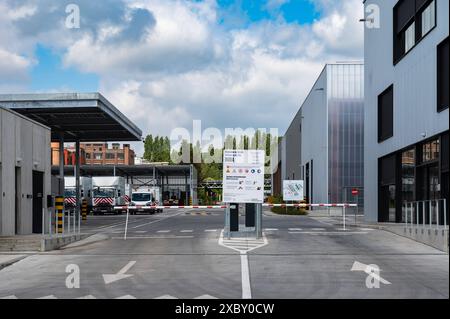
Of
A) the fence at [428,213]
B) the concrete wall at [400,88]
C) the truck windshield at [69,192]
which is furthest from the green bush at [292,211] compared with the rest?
the fence at [428,213]

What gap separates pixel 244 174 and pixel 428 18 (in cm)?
1019

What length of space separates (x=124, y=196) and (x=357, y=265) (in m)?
53.0

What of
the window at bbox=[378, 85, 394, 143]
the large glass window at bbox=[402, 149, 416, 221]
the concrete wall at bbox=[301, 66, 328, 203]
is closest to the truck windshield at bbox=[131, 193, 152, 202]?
the concrete wall at bbox=[301, 66, 328, 203]

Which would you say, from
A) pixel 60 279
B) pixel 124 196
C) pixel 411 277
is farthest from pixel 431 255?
pixel 124 196

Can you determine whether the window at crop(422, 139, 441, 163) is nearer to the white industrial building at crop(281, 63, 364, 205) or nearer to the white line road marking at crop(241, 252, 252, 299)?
the white line road marking at crop(241, 252, 252, 299)

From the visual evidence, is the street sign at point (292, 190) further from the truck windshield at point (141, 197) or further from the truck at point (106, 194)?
the truck at point (106, 194)

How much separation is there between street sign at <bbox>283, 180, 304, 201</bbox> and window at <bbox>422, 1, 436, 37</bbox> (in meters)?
29.9

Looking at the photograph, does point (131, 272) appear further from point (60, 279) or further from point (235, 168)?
point (235, 168)

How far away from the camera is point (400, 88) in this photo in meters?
31.4

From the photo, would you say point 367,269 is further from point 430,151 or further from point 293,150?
point 293,150

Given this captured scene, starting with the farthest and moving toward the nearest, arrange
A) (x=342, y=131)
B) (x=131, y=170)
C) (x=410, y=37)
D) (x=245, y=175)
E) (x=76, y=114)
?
(x=131, y=170)
(x=342, y=131)
(x=76, y=114)
(x=410, y=37)
(x=245, y=175)

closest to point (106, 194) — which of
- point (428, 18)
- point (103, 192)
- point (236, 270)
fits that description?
point (103, 192)

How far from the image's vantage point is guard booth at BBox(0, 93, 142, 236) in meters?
37.1

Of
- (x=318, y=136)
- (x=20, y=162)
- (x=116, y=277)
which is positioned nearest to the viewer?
(x=116, y=277)
